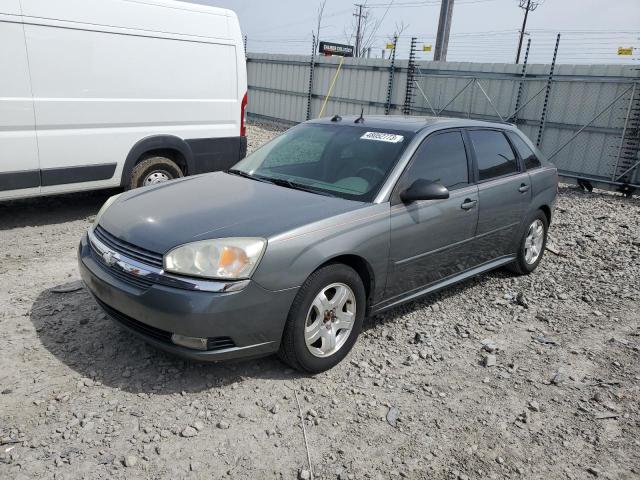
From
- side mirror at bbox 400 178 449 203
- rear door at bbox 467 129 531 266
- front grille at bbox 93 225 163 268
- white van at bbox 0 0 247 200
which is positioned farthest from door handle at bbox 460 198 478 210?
white van at bbox 0 0 247 200

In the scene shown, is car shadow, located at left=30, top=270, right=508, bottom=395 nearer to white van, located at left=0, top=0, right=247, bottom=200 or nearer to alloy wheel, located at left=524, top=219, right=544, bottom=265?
white van, located at left=0, top=0, right=247, bottom=200

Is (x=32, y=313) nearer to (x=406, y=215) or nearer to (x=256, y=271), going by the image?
(x=256, y=271)

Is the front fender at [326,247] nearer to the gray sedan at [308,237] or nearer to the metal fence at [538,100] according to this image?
the gray sedan at [308,237]

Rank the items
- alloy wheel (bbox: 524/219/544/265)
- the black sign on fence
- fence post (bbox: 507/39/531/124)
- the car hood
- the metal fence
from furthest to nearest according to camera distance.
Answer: the black sign on fence, fence post (bbox: 507/39/531/124), the metal fence, alloy wheel (bbox: 524/219/544/265), the car hood

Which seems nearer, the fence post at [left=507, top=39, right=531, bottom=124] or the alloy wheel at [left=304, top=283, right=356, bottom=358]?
the alloy wheel at [left=304, top=283, right=356, bottom=358]

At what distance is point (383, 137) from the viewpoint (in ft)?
13.5

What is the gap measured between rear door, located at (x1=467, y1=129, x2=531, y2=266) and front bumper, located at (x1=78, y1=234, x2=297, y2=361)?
2186 millimetres

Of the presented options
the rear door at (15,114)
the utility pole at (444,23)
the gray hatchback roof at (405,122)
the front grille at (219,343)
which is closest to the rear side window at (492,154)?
the gray hatchback roof at (405,122)

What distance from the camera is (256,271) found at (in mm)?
2945

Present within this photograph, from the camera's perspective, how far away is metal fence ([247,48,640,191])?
10.8 metres

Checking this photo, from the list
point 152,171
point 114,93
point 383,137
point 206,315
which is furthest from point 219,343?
point 152,171

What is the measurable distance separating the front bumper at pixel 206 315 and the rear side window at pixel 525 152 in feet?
10.4

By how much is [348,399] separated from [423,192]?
1.45 m

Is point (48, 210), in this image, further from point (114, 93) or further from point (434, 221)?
point (434, 221)
